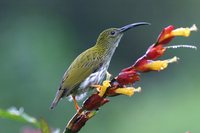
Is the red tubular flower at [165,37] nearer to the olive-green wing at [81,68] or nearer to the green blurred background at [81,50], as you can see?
the olive-green wing at [81,68]

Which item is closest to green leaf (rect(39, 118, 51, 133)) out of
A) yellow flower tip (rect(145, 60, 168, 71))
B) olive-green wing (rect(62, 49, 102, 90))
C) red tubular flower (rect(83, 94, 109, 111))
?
red tubular flower (rect(83, 94, 109, 111))

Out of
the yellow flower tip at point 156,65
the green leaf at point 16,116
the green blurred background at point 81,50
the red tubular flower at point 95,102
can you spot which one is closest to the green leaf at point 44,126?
the green leaf at point 16,116

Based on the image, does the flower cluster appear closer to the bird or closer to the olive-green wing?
the bird

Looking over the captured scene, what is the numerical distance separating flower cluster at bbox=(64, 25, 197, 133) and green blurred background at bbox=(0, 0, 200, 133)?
26.5 ft

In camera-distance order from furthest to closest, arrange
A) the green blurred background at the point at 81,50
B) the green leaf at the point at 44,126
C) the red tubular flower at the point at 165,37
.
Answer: the green blurred background at the point at 81,50, the red tubular flower at the point at 165,37, the green leaf at the point at 44,126

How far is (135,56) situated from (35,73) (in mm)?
8096

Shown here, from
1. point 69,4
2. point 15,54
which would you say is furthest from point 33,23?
point 15,54

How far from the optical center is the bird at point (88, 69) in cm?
447

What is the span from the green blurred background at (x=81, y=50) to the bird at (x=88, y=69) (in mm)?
6202

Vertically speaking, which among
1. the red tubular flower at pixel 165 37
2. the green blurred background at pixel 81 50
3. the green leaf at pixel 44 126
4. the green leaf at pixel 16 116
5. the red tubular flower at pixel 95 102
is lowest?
the green leaf at pixel 44 126

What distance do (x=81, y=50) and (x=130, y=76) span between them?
21811 millimetres

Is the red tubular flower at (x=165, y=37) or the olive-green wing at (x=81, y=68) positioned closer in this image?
the red tubular flower at (x=165, y=37)

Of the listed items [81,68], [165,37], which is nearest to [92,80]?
[81,68]

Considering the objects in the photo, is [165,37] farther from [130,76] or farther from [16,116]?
[16,116]
